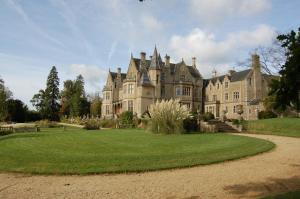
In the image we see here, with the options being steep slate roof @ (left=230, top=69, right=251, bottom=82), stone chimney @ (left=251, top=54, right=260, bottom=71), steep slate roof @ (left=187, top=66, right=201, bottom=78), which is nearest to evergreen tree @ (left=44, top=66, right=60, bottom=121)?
steep slate roof @ (left=187, top=66, right=201, bottom=78)

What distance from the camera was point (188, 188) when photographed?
7.07 meters

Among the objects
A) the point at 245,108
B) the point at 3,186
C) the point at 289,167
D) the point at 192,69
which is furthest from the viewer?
the point at 192,69

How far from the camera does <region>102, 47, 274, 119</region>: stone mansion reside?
45.7 meters

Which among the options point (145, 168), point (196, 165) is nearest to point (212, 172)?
point (196, 165)

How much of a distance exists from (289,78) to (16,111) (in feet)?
201

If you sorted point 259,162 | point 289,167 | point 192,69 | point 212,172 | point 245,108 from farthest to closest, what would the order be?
point 192,69 → point 245,108 → point 259,162 → point 289,167 → point 212,172

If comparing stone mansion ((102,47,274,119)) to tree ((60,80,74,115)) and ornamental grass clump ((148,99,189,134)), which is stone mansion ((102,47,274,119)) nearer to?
ornamental grass clump ((148,99,189,134))

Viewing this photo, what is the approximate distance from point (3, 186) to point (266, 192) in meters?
6.09

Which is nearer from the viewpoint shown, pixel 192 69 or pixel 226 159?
pixel 226 159

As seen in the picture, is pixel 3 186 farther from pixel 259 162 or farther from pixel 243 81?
pixel 243 81

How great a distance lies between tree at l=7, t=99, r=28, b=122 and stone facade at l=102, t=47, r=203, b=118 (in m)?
20.1

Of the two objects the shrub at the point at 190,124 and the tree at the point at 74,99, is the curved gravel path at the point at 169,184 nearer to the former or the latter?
the shrub at the point at 190,124

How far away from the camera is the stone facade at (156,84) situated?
4578 centimetres

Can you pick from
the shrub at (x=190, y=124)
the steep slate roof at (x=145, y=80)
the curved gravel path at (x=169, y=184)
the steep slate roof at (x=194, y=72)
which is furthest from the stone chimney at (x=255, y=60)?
the curved gravel path at (x=169, y=184)
